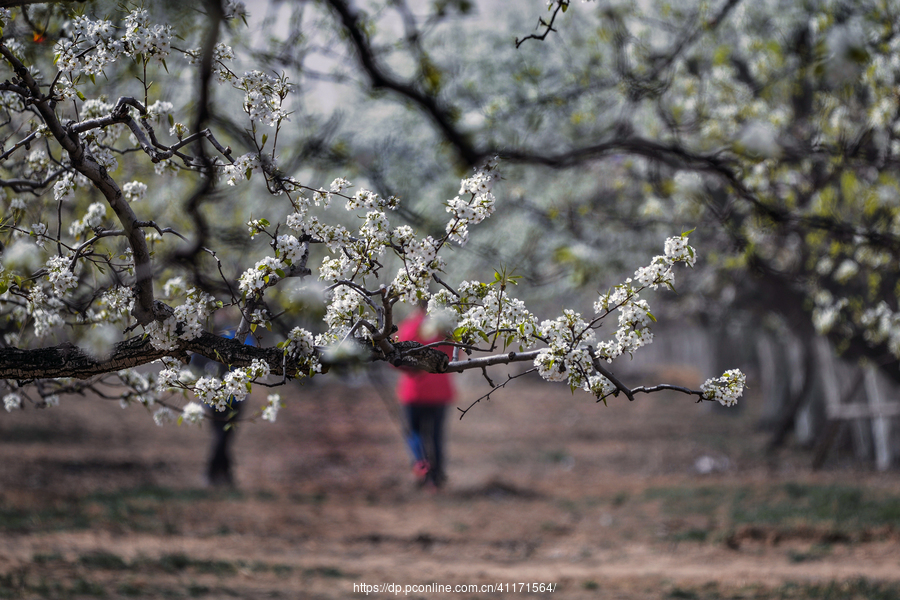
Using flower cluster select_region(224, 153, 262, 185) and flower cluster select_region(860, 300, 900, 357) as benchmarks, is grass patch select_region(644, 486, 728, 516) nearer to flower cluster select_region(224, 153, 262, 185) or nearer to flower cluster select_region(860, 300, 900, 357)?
flower cluster select_region(860, 300, 900, 357)

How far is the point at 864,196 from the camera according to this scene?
746 cm

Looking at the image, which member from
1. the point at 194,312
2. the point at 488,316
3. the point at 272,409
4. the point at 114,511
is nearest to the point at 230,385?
the point at 194,312

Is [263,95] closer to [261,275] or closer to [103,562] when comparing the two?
[261,275]

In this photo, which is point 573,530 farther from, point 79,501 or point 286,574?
point 79,501

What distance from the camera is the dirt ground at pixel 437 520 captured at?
527 cm

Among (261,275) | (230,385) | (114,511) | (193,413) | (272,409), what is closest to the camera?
(230,385)

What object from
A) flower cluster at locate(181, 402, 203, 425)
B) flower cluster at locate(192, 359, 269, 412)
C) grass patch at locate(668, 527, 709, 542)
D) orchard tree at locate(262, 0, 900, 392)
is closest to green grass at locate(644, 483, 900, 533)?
grass patch at locate(668, 527, 709, 542)

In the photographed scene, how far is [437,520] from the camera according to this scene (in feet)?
26.0

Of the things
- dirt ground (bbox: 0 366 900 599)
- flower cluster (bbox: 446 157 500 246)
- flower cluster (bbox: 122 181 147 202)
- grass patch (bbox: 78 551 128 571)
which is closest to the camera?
flower cluster (bbox: 446 157 500 246)

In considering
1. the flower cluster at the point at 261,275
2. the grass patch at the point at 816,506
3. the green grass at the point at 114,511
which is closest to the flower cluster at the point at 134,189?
the flower cluster at the point at 261,275

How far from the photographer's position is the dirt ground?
5266mm

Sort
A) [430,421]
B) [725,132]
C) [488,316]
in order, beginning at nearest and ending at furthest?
[488,316] < [725,132] < [430,421]

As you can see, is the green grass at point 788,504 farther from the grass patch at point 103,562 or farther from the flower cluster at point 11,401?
the flower cluster at point 11,401

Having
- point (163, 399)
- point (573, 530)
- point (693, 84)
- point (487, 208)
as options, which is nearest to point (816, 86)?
point (693, 84)
